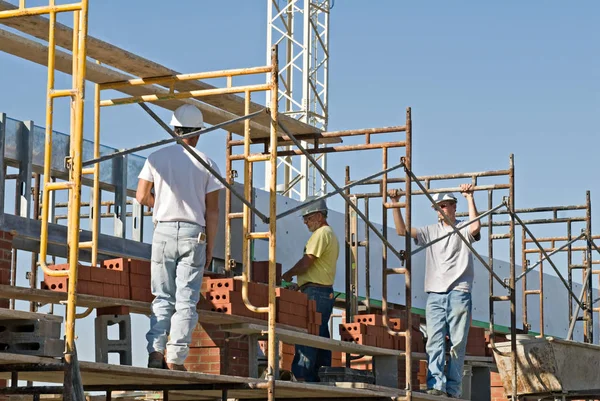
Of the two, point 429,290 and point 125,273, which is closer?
point 125,273

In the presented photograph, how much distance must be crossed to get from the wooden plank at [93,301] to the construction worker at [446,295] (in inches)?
74.4

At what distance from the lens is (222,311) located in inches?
396

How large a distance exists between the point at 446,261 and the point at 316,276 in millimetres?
1268

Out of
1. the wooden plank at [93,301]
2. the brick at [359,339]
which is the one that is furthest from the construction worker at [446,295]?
the wooden plank at [93,301]

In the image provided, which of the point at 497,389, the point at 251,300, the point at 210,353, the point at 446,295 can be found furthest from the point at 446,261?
the point at 497,389

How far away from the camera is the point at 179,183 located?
8.90 meters

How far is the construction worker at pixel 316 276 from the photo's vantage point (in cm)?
1213

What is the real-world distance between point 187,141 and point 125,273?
123 centimetres

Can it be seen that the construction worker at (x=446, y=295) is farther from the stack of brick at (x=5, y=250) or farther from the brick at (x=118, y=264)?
the stack of brick at (x=5, y=250)

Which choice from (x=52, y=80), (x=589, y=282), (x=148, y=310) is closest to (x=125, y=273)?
(x=148, y=310)

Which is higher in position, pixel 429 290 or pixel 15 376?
pixel 429 290

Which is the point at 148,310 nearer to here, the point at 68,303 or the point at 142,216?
the point at 68,303

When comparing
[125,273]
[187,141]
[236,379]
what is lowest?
[236,379]

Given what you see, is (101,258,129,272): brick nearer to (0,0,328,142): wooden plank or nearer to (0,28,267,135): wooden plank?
(0,0,328,142): wooden plank
